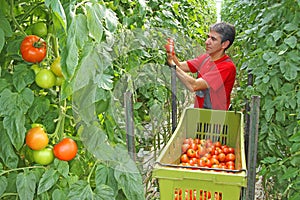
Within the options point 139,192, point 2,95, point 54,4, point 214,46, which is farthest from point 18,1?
point 214,46

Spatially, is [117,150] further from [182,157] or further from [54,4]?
[182,157]

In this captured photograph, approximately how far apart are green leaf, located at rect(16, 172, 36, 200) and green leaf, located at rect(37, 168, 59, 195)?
18 mm

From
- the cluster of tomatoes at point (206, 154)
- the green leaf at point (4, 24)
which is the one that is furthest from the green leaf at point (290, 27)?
the green leaf at point (4, 24)

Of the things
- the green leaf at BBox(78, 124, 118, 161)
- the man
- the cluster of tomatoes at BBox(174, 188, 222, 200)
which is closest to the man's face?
the man

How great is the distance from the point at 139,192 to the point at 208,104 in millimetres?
1454

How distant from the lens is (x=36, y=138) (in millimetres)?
1005

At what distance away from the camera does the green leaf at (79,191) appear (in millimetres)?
1062

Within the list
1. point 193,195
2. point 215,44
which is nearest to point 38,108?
point 193,195

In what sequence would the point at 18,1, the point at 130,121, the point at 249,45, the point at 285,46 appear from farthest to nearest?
the point at 249,45 → the point at 285,46 → the point at 130,121 → the point at 18,1

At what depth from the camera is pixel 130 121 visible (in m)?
1.43

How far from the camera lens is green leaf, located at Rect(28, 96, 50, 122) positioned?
42.6 inches

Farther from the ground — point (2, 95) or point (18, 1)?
point (18, 1)

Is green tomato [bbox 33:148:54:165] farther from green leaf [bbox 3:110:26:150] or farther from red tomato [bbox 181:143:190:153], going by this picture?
red tomato [bbox 181:143:190:153]

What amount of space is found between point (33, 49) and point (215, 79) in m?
1.47
